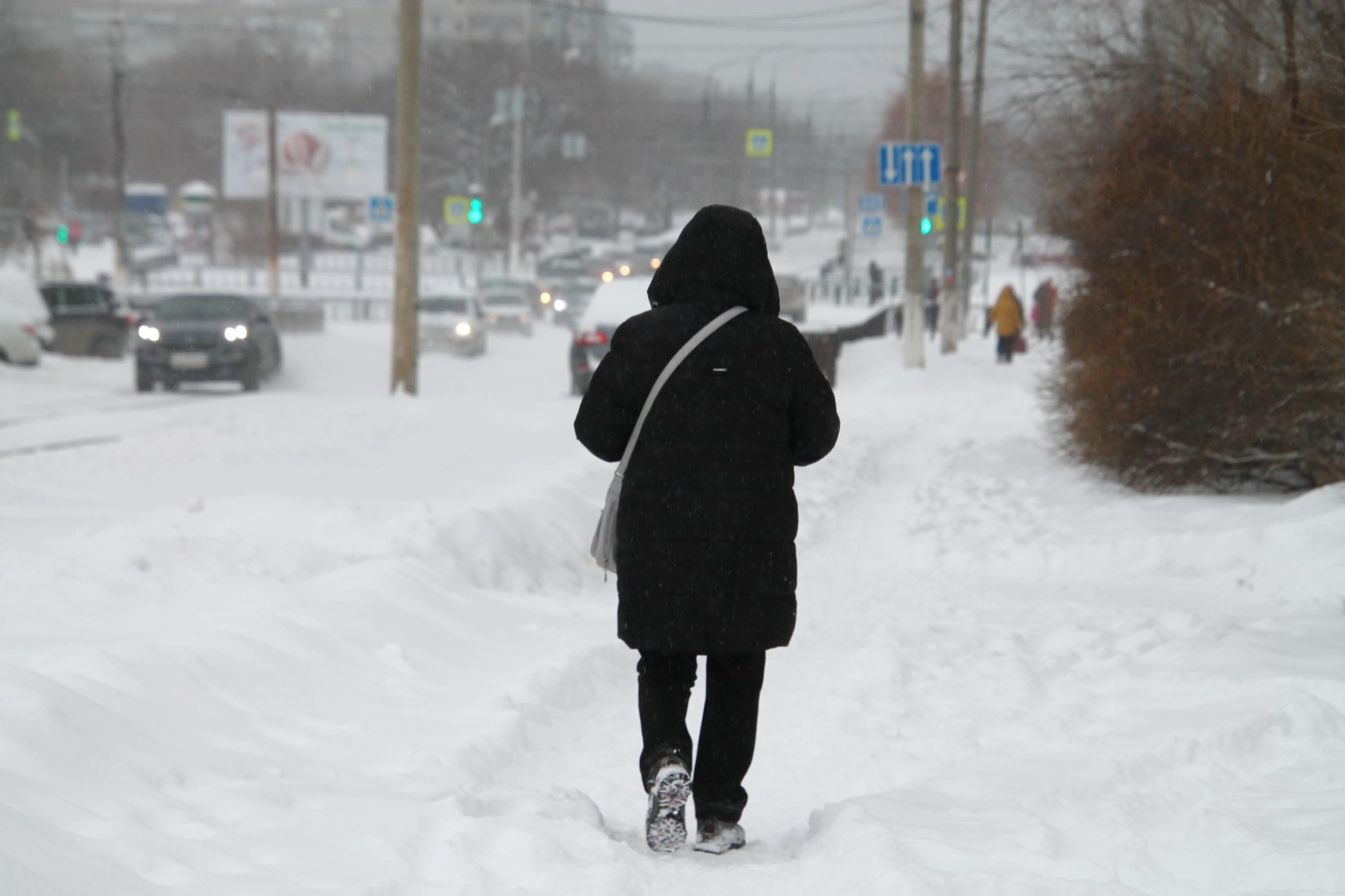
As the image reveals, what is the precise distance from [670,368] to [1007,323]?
25.5 m

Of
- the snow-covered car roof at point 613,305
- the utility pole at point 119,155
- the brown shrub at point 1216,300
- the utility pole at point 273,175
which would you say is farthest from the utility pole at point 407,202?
the utility pole at point 273,175

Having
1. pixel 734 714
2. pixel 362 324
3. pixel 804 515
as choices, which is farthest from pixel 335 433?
pixel 362 324

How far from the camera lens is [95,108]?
77.2 metres

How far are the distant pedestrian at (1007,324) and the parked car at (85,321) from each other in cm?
1651

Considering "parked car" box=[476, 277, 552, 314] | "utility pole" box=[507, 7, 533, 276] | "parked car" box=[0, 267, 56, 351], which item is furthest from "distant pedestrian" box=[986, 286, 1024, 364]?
"utility pole" box=[507, 7, 533, 276]

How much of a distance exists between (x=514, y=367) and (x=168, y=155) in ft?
228

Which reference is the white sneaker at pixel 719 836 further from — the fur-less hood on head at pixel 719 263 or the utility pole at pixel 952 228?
the utility pole at pixel 952 228

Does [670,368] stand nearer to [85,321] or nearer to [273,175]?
[85,321]

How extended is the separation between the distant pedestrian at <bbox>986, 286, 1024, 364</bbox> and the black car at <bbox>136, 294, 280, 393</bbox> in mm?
13371

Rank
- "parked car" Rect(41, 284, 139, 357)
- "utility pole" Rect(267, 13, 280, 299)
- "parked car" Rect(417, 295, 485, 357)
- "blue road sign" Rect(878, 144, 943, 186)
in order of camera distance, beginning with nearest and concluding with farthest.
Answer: "blue road sign" Rect(878, 144, 943, 186), "parked car" Rect(41, 284, 139, 357), "parked car" Rect(417, 295, 485, 357), "utility pole" Rect(267, 13, 280, 299)

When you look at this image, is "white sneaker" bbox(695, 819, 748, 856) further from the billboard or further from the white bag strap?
the billboard

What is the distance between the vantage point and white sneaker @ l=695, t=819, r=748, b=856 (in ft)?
13.8

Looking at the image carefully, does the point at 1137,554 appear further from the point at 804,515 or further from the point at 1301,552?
the point at 804,515

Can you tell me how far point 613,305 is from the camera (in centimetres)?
2128
